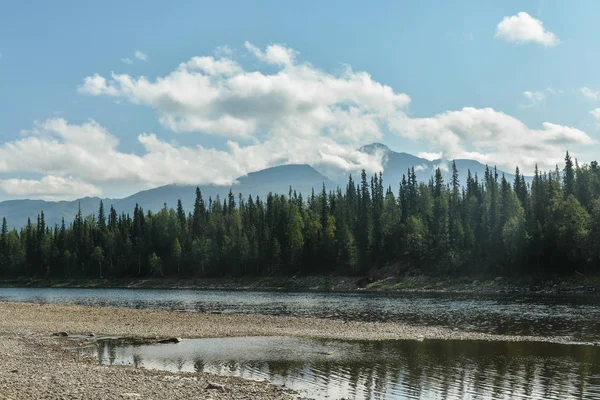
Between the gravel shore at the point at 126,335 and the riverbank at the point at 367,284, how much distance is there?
5853 centimetres

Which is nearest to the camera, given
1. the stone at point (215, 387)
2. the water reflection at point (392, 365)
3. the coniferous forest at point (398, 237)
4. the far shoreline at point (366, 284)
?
the stone at point (215, 387)

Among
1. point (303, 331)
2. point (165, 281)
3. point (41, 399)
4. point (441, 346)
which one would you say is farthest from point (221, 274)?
point (41, 399)

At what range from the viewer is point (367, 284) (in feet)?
412

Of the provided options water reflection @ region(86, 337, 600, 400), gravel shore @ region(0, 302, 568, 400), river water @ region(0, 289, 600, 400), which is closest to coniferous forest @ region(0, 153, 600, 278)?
river water @ region(0, 289, 600, 400)

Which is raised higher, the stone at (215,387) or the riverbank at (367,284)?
the stone at (215,387)

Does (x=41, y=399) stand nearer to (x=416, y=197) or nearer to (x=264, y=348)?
(x=264, y=348)

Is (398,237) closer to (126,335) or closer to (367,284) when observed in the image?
(367,284)

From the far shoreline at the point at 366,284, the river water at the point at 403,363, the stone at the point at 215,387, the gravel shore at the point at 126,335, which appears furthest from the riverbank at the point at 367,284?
the stone at the point at 215,387

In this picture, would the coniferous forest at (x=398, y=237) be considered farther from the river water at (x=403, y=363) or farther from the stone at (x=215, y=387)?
the stone at (x=215, y=387)

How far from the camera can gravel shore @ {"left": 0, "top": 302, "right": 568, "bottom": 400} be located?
70.9ft

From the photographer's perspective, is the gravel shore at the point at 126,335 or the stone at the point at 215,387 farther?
the stone at the point at 215,387

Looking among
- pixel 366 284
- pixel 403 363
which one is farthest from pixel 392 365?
pixel 366 284

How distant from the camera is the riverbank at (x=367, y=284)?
95.5 m

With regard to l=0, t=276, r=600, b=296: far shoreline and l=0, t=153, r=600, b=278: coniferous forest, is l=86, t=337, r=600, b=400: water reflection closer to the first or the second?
l=0, t=276, r=600, b=296: far shoreline
